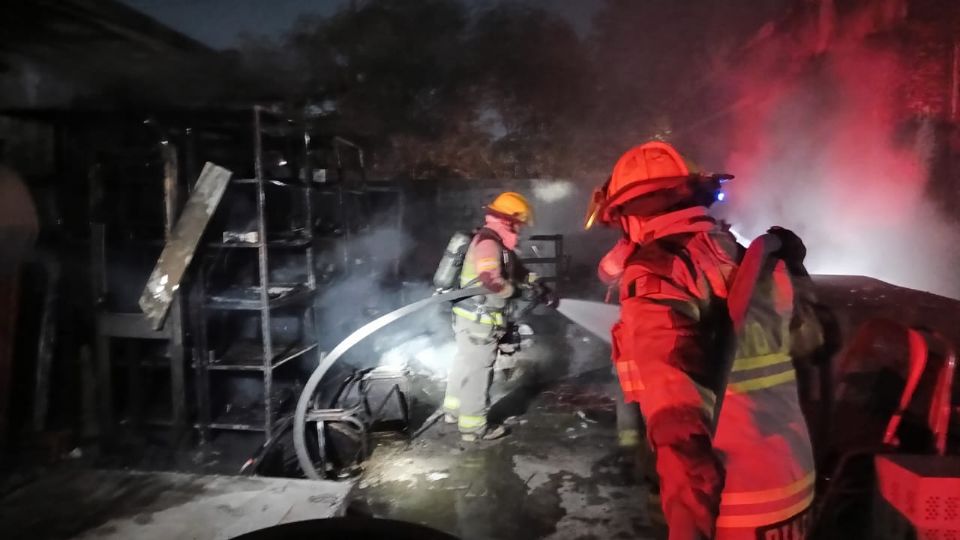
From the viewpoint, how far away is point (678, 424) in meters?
1.65

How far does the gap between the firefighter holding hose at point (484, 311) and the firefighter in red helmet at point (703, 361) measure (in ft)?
9.73

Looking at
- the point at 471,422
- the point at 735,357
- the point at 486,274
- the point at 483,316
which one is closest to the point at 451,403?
the point at 471,422

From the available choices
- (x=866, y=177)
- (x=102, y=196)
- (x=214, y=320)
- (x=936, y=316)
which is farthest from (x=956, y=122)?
(x=102, y=196)

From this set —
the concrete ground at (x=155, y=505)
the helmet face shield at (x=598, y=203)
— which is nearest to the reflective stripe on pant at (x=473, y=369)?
the concrete ground at (x=155, y=505)

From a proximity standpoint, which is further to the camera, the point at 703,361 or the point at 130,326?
the point at 130,326

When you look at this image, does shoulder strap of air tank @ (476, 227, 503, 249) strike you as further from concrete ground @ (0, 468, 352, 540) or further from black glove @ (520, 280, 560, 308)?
concrete ground @ (0, 468, 352, 540)

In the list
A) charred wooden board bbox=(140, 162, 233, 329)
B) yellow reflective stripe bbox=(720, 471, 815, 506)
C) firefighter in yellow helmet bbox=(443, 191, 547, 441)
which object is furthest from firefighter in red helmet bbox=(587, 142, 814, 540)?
charred wooden board bbox=(140, 162, 233, 329)

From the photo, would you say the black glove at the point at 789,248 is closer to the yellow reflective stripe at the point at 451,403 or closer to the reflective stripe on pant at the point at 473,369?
the reflective stripe on pant at the point at 473,369

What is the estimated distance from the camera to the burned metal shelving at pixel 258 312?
189 inches

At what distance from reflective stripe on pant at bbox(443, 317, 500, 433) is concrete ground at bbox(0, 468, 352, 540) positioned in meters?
2.20

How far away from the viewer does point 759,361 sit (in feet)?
6.42

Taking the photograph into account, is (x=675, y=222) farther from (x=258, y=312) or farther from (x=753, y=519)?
(x=258, y=312)

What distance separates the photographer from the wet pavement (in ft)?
12.4

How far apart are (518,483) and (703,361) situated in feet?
9.79
